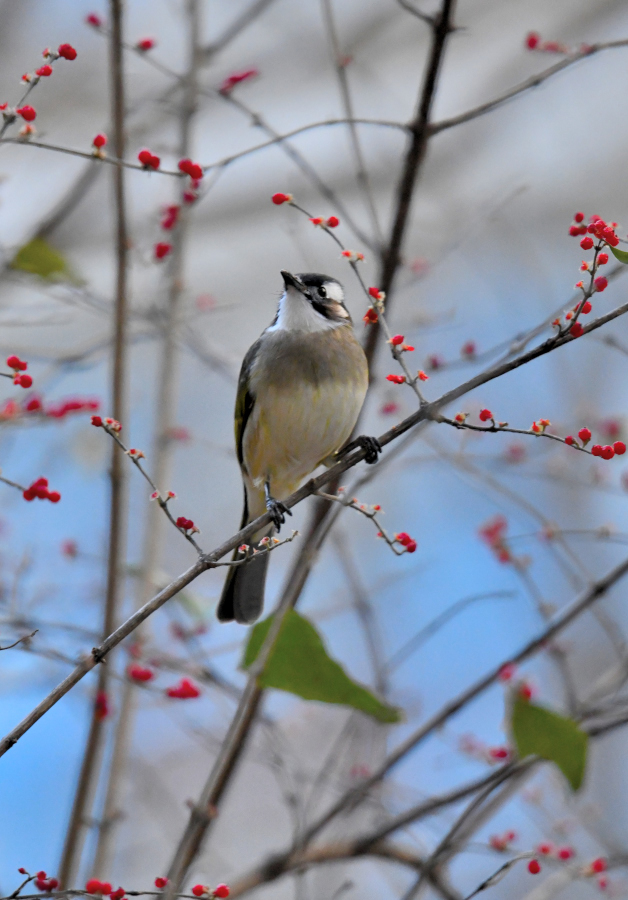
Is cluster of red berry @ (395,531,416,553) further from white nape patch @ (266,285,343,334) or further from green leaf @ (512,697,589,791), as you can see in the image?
white nape patch @ (266,285,343,334)

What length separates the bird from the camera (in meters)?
3.37

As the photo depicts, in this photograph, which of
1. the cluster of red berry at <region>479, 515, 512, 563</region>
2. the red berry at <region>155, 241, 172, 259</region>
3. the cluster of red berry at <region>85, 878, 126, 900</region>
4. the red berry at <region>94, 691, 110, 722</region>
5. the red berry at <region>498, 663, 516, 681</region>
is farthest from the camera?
the cluster of red berry at <region>479, 515, 512, 563</region>

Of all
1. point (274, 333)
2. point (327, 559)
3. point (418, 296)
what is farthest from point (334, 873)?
point (418, 296)

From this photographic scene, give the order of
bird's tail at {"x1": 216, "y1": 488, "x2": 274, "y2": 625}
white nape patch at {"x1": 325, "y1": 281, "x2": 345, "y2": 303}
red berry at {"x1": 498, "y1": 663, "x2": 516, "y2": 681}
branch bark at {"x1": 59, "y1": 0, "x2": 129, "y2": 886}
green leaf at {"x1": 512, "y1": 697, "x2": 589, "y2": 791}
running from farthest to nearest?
white nape patch at {"x1": 325, "y1": 281, "x2": 345, "y2": 303}
bird's tail at {"x1": 216, "y1": 488, "x2": 274, "y2": 625}
red berry at {"x1": 498, "y1": 663, "x2": 516, "y2": 681}
branch bark at {"x1": 59, "y1": 0, "x2": 129, "y2": 886}
green leaf at {"x1": 512, "y1": 697, "x2": 589, "y2": 791}

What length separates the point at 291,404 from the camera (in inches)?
133

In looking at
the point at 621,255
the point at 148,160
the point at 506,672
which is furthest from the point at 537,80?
the point at 506,672

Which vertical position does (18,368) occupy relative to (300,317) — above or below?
below

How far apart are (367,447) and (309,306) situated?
138cm

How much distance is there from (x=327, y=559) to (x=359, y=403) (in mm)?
4765

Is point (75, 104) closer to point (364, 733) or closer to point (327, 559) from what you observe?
point (327, 559)

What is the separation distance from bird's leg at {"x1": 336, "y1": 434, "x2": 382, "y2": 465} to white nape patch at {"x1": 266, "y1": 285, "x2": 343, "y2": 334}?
46 cm

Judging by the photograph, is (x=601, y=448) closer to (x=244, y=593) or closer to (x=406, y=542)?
(x=406, y=542)

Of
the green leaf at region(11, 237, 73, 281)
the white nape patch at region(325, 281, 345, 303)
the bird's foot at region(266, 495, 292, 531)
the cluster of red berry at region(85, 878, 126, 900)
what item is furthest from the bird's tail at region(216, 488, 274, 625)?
the cluster of red berry at region(85, 878, 126, 900)

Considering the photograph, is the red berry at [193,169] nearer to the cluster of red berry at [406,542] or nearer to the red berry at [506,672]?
the cluster of red berry at [406,542]
